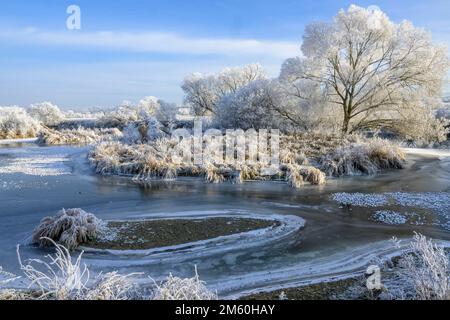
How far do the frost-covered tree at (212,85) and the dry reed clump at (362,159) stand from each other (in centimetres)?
2263

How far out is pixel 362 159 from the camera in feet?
41.4

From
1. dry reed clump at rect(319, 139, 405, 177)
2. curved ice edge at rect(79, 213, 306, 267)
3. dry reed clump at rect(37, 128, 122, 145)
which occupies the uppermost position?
dry reed clump at rect(37, 128, 122, 145)

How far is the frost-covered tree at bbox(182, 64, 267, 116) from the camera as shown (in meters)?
35.7

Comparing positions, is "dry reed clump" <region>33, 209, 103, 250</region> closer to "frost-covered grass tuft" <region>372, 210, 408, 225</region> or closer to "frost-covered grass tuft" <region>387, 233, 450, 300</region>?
"frost-covered grass tuft" <region>387, 233, 450, 300</region>

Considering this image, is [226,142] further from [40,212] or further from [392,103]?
[392,103]

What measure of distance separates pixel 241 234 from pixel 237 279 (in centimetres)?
168

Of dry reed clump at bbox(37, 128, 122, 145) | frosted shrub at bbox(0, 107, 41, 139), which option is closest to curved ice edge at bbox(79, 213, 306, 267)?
dry reed clump at bbox(37, 128, 122, 145)

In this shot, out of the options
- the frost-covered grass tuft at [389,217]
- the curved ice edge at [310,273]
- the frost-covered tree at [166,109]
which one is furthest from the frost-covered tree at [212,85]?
the curved ice edge at [310,273]

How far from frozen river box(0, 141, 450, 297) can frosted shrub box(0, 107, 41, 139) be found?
16.5 metres

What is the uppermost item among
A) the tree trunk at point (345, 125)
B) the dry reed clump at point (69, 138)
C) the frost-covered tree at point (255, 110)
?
the frost-covered tree at point (255, 110)

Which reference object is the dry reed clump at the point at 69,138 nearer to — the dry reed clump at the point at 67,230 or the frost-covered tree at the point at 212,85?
the frost-covered tree at the point at 212,85

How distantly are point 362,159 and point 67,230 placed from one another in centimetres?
976

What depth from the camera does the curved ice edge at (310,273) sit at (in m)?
4.17

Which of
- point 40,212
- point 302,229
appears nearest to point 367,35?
point 302,229
